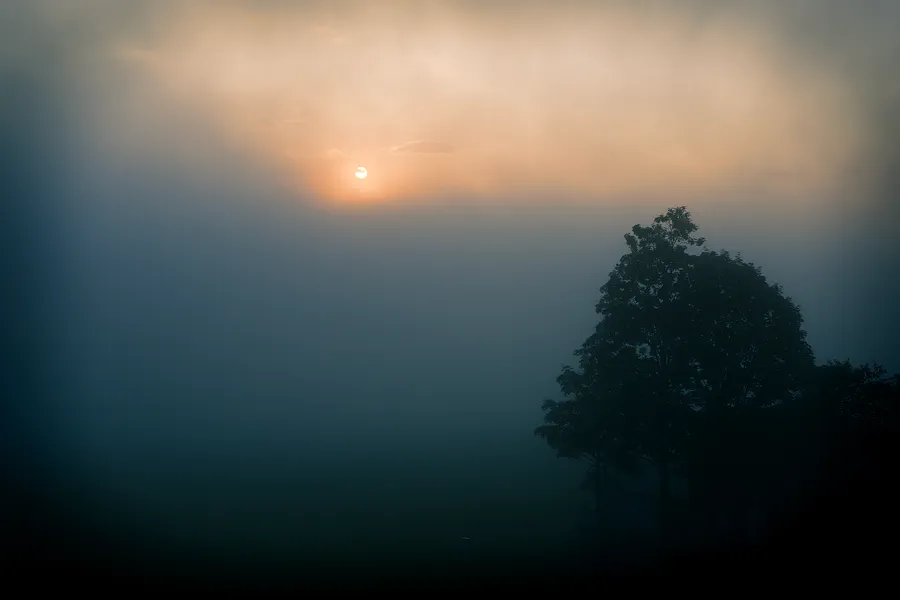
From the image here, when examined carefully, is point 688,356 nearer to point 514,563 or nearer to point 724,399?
point 724,399

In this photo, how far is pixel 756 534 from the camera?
14367 mm

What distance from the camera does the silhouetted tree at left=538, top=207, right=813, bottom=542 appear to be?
48.9ft

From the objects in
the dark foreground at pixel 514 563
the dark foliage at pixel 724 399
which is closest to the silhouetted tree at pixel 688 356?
the dark foliage at pixel 724 399

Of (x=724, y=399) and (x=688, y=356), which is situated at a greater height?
(x=688, y=356)

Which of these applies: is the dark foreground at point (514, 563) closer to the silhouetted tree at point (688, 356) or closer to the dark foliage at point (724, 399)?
the dark foliage at point (724, 399)

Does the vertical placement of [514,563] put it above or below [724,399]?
below

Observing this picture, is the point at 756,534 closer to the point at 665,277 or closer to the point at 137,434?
the point at 665,277

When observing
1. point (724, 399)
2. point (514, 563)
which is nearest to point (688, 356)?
point (724, 399)

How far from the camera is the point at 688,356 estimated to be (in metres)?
15.0

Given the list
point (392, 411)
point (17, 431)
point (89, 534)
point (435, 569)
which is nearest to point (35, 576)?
point (89, 534)

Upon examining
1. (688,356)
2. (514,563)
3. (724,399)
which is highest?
(688,356)

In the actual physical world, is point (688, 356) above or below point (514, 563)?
above

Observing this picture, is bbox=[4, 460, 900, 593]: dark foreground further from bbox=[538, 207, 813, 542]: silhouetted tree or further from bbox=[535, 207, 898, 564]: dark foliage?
bbox=[538, 207, 813, 542]: silhouetted tree

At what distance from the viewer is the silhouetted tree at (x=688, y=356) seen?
14.9 m
